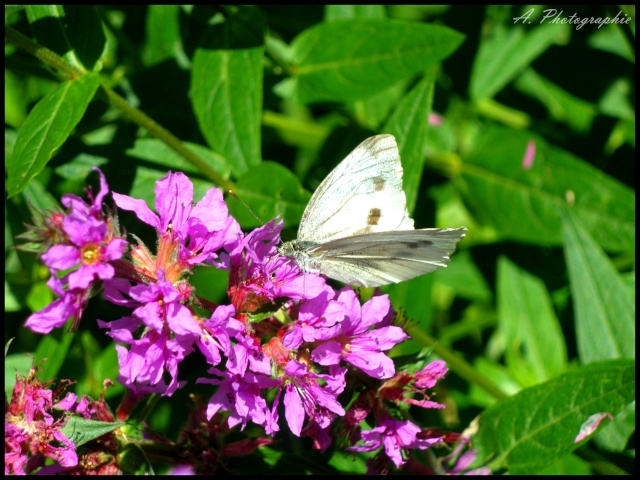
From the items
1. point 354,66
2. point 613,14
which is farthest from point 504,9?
point 354,66

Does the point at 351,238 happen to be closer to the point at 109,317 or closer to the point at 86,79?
the point at 86,79

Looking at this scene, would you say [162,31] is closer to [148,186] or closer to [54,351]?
[148,186]

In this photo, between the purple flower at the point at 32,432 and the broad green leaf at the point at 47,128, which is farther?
the broad green leaf at the point at 47,128

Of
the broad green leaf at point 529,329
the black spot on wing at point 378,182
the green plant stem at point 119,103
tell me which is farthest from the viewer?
the broad green leaf at point 529,329

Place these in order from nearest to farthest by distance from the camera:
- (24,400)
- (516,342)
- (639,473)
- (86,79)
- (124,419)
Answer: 1. (24,400)
2. (124,419)
3. (86,79)
4. (639,473)
5. (516,342)

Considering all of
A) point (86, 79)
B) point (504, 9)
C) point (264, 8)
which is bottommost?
point (86, 79)

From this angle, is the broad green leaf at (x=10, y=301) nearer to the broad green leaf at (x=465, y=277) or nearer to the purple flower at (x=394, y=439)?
the purple flower at (x=394, y=439)

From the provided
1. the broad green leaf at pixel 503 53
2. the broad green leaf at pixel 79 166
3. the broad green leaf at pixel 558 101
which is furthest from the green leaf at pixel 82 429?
the broad green leaf at pixel 558 101
